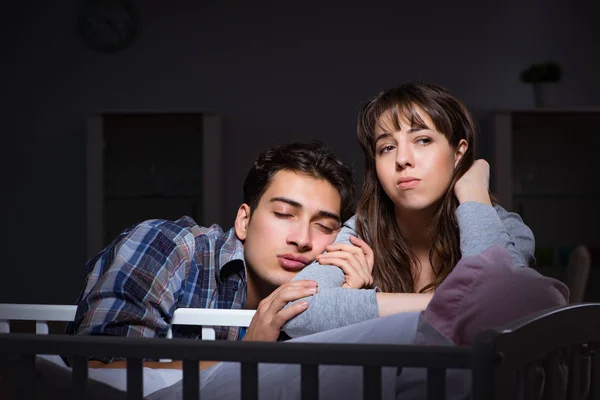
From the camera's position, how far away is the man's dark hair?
1538mm

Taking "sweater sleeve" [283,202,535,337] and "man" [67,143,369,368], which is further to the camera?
"man" [67,143,369,368]

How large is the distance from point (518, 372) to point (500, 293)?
23 centimetres

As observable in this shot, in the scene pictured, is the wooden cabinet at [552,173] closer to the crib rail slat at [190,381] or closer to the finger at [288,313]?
the finger at [288,313]

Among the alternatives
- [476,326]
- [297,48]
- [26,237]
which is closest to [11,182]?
[26,237]

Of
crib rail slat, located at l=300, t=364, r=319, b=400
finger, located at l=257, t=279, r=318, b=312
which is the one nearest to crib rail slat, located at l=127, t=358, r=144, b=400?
crib rail slat, located at l=300, t=364, r=319, b=400

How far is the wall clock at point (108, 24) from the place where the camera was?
13.5ft

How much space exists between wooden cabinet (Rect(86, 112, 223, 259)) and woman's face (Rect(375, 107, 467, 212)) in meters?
2.57

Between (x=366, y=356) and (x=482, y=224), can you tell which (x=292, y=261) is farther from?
(x=366, y=356)

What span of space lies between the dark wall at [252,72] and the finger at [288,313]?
9.90ft

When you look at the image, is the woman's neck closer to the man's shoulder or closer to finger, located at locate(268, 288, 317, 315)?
finger, located at locate(268, 288, 317, 315)

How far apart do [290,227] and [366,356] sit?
85 centimetres

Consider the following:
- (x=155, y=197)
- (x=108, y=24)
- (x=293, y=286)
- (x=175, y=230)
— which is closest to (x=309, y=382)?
(x=293, y=286)

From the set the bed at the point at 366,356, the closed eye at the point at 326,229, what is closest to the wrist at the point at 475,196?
the closed eye at the point at 326,229

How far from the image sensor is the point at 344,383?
0.73 m
